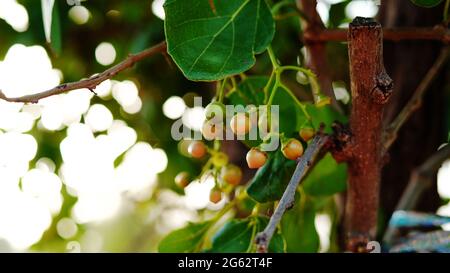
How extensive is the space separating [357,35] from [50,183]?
1.07 meters

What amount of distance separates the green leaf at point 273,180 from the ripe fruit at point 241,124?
0.07 m

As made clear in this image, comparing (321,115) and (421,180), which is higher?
(321,115)

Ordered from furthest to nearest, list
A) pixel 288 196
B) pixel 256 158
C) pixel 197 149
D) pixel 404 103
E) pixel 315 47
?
pixel 404 103, pixel 315 47, pixel 197 149, pixel 256 158, pixel 288 196

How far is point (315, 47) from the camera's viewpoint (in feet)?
3.25

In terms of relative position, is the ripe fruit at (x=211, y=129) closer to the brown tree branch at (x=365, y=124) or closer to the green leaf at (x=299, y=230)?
the brown tree branch at (x=365, y=124)

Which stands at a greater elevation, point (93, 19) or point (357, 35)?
point (357, 35)

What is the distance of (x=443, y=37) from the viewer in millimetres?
847

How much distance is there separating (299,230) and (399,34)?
32cm

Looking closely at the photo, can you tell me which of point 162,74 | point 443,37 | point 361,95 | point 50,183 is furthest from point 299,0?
point 50,183

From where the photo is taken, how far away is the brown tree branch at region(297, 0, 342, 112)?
0.95 m

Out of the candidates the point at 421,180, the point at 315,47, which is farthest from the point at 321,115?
the point at 421,180

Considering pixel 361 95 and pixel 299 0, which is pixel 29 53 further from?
pixel 361 95

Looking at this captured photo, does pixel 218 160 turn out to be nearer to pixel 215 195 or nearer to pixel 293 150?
pixel 215 195

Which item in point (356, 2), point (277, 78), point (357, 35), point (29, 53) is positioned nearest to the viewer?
point (357, 35)
